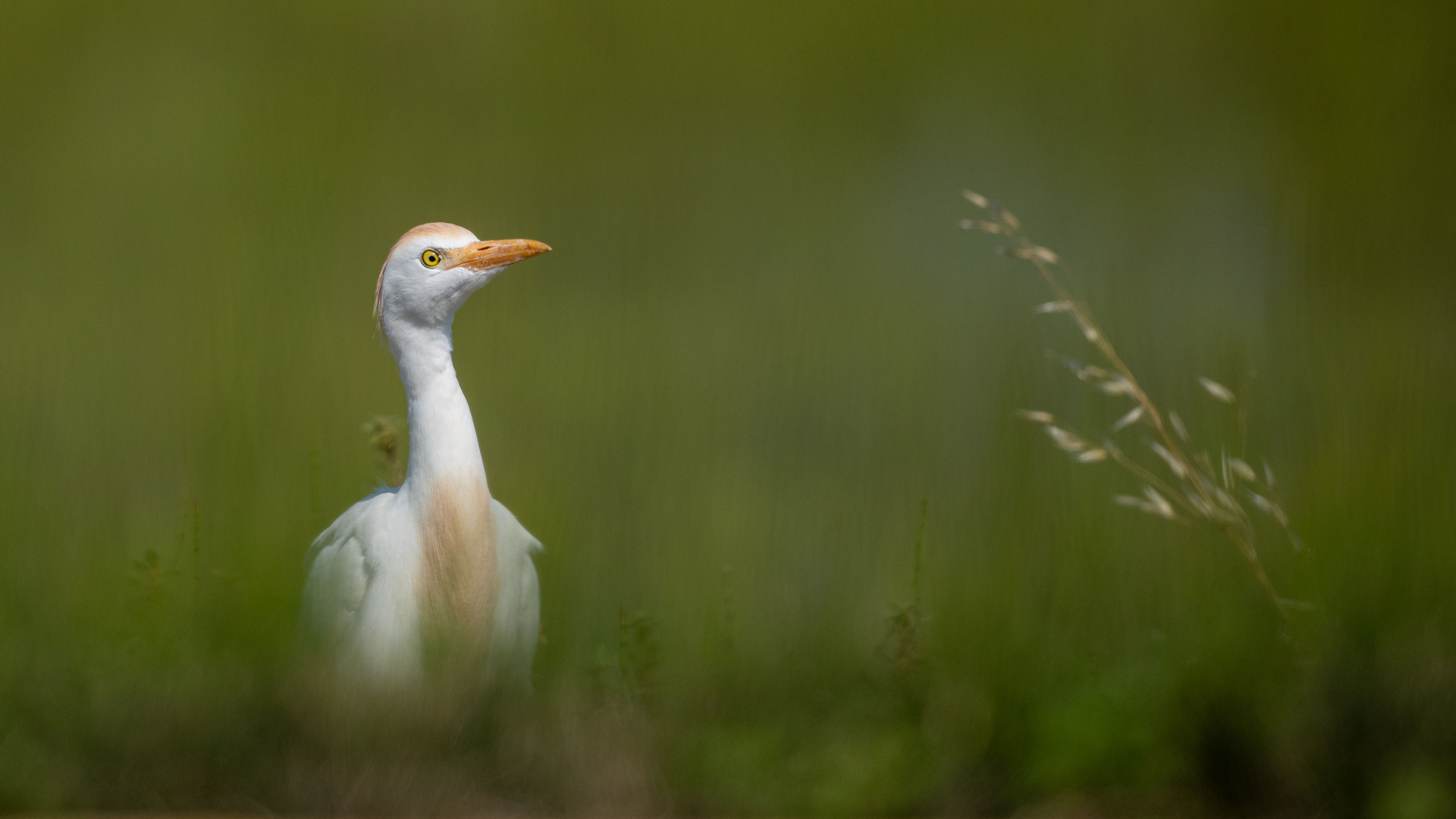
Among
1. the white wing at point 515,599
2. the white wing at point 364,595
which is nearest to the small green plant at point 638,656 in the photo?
the white wing at point 515,599

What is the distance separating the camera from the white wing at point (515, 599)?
6.11 ft

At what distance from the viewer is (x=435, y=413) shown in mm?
1885

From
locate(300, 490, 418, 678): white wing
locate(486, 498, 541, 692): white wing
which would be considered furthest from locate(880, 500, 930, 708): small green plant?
locate(300, 490, 418, 678): white wing

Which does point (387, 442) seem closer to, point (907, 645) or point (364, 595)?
point (364, 595)

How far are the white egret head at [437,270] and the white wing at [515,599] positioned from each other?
34cm

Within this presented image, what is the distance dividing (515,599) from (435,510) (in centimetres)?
21

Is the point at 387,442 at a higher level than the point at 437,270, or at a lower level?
lower

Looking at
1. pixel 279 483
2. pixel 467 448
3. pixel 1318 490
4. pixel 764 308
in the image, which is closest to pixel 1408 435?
pixel 1318 490

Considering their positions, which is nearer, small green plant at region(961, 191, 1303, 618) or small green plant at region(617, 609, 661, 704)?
small green plant at region(617, 609, 661, 704)

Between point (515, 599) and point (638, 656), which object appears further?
point (515, 599)

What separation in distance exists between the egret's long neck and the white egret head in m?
0.03

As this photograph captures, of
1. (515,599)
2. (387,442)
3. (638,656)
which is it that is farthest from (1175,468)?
(387,442)

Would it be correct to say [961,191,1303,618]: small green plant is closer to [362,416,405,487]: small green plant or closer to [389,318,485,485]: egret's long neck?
[389,318,485,485]: egret's long neck

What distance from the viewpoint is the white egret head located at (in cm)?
185
